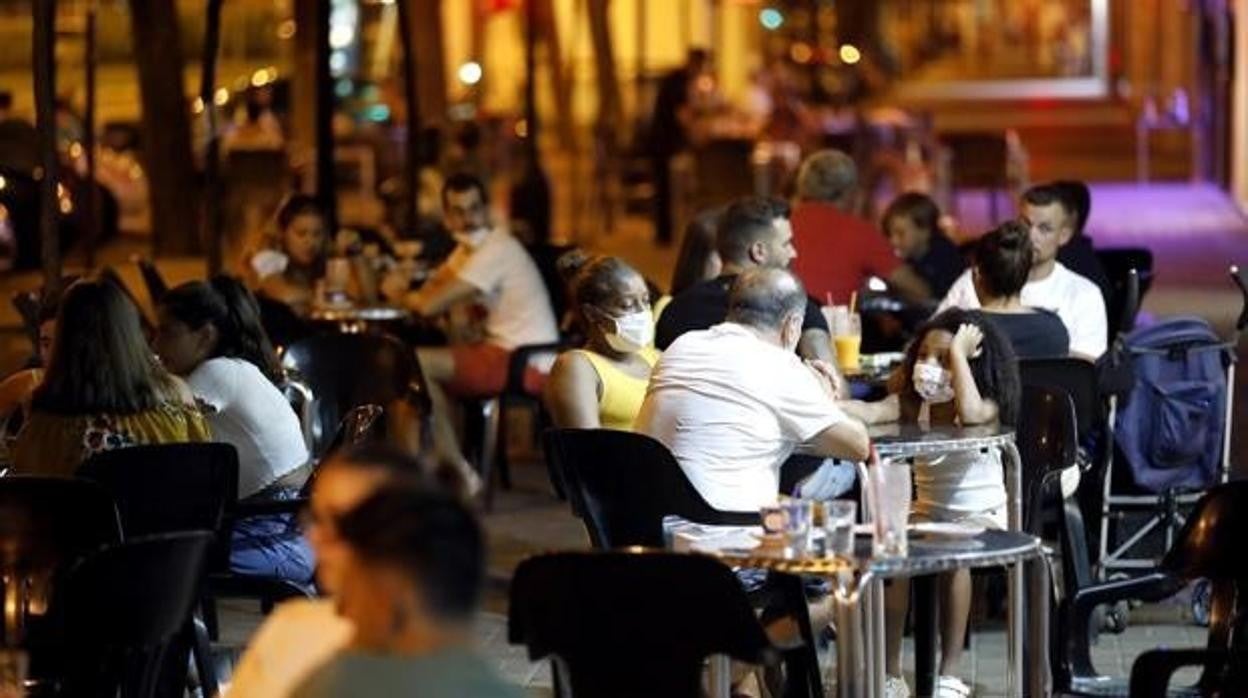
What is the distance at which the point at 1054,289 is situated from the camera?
39.2 ft

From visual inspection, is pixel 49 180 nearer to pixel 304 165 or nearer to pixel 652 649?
pixel 652 649

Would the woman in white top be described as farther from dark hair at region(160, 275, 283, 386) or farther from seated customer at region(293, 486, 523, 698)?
seated customer at region(293, 486, 523, 698)

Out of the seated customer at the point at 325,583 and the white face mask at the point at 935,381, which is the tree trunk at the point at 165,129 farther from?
the seated customer at the point at 325,583

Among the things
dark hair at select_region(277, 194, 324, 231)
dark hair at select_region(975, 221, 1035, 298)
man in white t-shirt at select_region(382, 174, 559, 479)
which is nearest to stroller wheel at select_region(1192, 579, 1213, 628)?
dark hair at select_region(975, 221, 1035, 298)

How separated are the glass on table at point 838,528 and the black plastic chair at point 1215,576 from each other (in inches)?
29.0

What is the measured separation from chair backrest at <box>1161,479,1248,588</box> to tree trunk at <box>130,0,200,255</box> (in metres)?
17.1

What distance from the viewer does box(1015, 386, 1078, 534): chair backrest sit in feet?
32.2

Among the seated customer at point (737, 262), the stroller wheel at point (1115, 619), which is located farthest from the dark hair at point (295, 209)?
the stroller wheel at point (1115, 619)

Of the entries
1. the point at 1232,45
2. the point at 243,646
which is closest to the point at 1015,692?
the point at 243,646

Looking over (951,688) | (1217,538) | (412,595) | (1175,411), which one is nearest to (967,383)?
(951,688)

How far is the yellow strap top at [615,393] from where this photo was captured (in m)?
9.89

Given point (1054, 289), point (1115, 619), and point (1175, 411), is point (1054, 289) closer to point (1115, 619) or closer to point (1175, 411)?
point (1175, 411)

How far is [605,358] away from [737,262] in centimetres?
116

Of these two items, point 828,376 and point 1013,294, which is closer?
point 828,376
